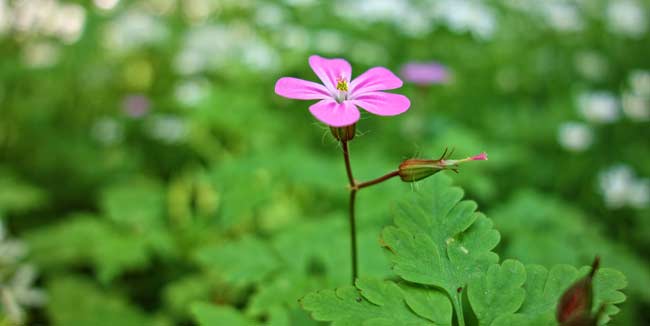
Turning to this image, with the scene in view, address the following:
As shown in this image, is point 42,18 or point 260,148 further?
point 42,18

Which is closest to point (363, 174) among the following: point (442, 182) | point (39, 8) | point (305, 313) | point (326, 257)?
point (326, 257)

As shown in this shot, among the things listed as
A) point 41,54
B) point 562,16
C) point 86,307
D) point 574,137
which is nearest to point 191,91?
point 41,54

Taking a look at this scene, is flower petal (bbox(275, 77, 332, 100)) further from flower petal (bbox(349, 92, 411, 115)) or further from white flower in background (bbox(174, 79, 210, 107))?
white flower in background (bbox(174, 79, 210, 107))

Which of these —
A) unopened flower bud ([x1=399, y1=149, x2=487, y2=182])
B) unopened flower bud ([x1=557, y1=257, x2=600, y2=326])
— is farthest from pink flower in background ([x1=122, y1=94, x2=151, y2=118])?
unopened flower bud ([x1=557, y1=257, x2=600, y2=326])

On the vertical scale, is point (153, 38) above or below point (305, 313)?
above

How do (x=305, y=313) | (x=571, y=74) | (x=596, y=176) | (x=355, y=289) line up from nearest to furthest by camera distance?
(x=355, y=289), (x=305, y=313), (x=596, y=176), (x=571, y=74)

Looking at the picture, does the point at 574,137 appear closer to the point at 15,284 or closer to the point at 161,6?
the point at 15,284

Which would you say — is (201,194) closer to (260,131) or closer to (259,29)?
(260,131)
